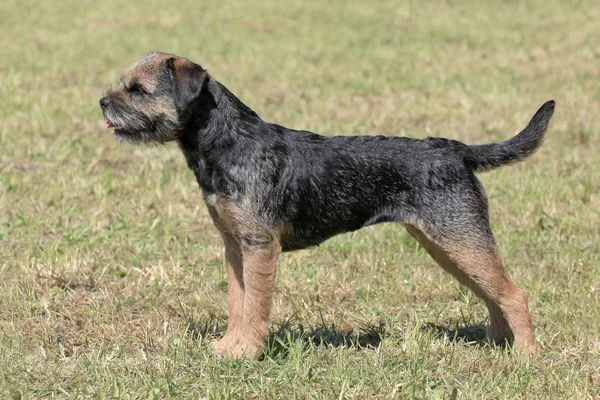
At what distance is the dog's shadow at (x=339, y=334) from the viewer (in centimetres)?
572

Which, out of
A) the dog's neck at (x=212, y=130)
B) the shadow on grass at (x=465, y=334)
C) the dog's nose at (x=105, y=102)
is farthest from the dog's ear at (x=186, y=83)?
the shadow on grass at (x=465, y=334)

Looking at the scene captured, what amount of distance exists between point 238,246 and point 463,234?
1.48 meters

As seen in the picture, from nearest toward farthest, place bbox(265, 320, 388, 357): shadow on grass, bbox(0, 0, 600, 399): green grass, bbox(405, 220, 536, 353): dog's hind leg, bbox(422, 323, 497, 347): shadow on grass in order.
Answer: bbox(0, 0, 600, 399): green grass → bbox(405, 220, 536, 353): dog's hind leg → bbox(265, 320, 388, 357): shadow on grass → bbox(422, 323, 497, 347): shadow on grass

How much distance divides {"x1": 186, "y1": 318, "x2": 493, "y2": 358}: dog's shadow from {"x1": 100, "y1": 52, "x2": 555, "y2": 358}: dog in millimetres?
316

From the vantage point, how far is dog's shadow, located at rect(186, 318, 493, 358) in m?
5.72

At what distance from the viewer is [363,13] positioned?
71.4 feet

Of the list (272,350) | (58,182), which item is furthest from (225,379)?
(58,182)

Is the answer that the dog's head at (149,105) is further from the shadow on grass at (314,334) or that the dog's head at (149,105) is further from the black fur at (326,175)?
the shadow on grass at (314,334)

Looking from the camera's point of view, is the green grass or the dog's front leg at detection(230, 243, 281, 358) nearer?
the green grass

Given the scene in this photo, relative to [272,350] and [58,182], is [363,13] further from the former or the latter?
[272,350]

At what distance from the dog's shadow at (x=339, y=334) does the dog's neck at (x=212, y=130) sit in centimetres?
110

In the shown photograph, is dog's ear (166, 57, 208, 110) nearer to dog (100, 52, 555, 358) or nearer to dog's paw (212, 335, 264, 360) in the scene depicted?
dog (100, 52, 555, 358)

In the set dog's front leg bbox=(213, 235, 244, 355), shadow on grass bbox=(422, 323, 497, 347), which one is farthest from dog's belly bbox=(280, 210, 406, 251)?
shadow on grass bbox=(422, 323, 497, 347)

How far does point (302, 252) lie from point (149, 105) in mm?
2568
